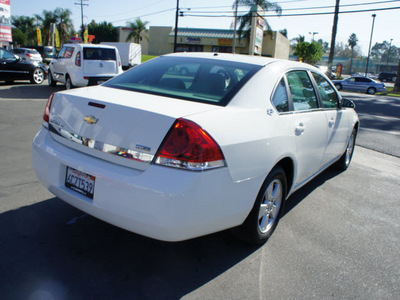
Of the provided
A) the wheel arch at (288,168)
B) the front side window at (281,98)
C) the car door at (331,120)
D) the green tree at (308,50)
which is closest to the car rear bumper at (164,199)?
the wheel arch at (288,168)

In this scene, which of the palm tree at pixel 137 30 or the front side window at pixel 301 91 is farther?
the palm tree at pixel 137 30

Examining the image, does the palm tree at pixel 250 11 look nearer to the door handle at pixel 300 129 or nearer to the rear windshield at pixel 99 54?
the rear windshield at pixel 99 54

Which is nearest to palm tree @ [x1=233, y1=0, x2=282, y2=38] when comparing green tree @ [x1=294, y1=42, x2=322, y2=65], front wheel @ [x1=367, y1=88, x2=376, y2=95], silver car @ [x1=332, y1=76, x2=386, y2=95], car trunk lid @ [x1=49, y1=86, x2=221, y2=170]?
silver car @ [x1=332, y1=76, x2=386, y2=95]

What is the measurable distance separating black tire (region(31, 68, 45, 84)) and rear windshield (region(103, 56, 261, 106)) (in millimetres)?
13128

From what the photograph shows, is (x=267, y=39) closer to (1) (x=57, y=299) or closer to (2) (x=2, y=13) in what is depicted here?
(2) (x=2, y=13)

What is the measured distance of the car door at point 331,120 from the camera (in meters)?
4.37

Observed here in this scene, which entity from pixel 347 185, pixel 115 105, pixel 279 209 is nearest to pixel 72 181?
pixel 115 105

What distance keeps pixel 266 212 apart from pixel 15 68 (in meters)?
13.9

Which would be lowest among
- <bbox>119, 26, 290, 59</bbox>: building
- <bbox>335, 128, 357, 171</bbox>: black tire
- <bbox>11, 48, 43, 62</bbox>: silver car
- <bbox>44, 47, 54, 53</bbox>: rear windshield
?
<bbox>335, 128, 357, 171</bbox>: black tire

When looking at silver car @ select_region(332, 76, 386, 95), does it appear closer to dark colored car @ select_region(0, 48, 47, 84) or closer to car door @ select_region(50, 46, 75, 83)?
car door @ select_region(50, 46, 75, 83)

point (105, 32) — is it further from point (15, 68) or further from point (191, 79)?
point (191, 79)

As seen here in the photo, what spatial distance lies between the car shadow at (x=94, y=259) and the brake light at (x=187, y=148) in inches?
34.3

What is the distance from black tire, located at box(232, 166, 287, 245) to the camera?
9.73 feet

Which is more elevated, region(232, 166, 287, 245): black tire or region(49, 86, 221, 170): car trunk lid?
region(49, 86, 221, 170): car trunk lid
